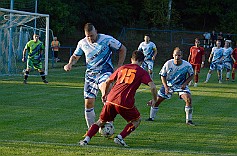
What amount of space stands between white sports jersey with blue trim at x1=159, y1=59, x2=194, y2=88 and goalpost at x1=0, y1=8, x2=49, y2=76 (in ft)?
40.0

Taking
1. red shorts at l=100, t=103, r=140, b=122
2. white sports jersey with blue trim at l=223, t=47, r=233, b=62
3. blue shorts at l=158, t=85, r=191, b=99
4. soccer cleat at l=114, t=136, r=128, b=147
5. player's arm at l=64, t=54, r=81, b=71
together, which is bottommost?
white sports jersey with blue trim at l=223, t=47, r=233, b=62

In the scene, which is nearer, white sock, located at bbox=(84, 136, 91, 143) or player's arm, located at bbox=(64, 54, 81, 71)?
white sock, located at bbox=(84, 136, 91, 143)

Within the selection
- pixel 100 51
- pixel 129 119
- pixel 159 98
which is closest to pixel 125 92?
pixel 129 119

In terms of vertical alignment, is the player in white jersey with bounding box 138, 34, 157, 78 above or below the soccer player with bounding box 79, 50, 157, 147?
below

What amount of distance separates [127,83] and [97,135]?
198 cm

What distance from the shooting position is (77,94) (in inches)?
826

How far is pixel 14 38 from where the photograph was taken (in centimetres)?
3084

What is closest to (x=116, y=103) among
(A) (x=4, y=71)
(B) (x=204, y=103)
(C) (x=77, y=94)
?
(B) (x=204, y=103)

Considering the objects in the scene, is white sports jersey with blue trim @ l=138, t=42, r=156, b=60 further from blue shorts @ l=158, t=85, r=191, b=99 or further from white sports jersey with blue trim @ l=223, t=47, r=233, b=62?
blue shorts @ l=158, t=85, r=191, b=99

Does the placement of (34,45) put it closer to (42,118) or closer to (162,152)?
(42,118)

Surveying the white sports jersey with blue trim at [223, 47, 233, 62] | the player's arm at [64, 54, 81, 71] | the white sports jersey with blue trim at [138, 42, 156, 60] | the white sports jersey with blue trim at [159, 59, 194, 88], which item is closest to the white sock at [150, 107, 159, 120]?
the white sports jersey with blue trim at [159, 59, 194, 88]

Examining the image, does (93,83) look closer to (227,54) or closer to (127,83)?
(127,83)

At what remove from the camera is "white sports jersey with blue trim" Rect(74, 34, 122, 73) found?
11.8 metres

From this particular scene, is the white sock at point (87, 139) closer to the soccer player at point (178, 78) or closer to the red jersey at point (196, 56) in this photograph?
the soccer player at point (178, 78)
